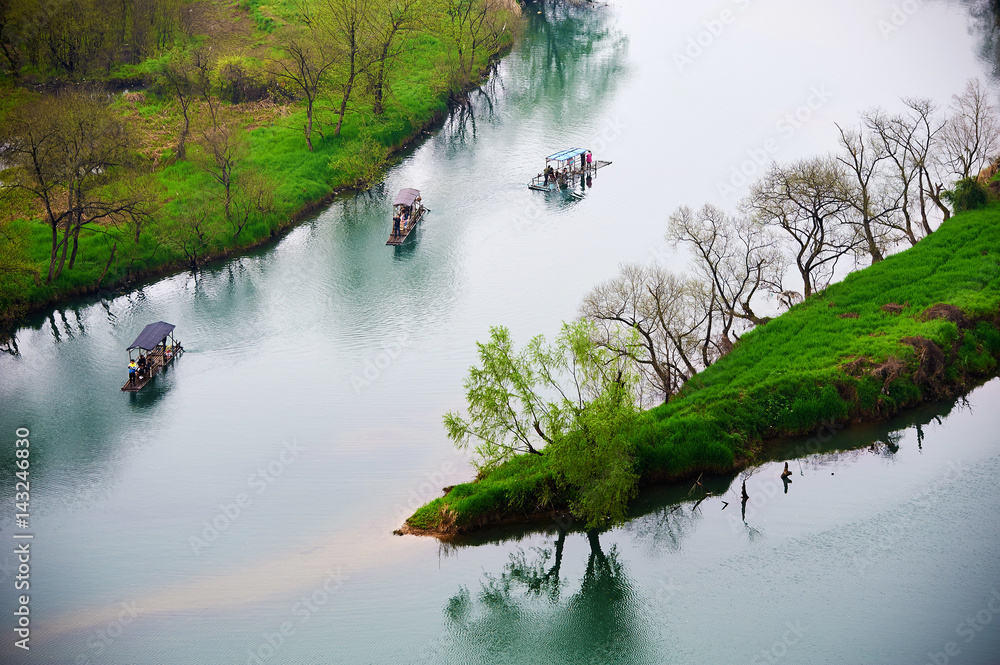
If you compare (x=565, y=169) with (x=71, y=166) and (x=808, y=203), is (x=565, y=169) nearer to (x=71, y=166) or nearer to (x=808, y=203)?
(x=808, y=203)

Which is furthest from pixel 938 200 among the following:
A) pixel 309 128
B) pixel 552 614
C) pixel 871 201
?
pixel 309 128

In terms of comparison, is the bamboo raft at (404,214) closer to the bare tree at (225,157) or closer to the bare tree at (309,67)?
the bare tree at (225,157)

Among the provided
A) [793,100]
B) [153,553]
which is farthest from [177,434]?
[793,100]

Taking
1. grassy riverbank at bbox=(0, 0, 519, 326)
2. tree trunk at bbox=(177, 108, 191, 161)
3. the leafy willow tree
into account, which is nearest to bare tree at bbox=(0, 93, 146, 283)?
grassy riverbank at bbox=(0, 0, 519, 326)

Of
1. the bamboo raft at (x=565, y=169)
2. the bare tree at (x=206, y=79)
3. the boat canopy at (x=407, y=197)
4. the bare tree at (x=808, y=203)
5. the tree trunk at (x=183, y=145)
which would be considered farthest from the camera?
the bare tree at (x=206, y=79)

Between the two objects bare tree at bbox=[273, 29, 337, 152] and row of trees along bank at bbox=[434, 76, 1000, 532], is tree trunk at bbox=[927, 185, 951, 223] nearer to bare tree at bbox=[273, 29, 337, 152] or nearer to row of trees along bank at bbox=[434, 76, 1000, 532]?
row of trees along bank at bbox=[434, 76, 1000, 532]

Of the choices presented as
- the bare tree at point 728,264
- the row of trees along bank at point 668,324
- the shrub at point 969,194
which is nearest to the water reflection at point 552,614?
the row of trees along bank at point 668,324
